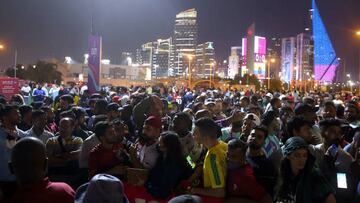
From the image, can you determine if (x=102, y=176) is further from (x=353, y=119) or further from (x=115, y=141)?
(x=353, y=119)

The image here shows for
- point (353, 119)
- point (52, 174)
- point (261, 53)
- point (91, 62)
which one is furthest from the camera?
point (261, 53)

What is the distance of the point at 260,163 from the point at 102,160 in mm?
2100

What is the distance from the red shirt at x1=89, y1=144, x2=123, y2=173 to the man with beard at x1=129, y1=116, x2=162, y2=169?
0.86 feet

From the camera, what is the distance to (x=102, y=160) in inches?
226

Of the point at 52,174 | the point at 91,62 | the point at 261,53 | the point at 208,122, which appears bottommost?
the point at 52,174

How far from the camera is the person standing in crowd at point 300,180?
3920 millimetres

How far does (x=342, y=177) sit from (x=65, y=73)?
11253 centimetres

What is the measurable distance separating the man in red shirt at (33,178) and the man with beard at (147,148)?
2.19 m

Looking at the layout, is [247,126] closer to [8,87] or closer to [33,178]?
[33,178]

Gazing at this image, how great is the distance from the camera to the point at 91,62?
645 inches

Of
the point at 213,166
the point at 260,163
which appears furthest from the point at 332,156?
the point at 213,166

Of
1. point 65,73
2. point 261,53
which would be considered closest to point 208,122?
point 65,73

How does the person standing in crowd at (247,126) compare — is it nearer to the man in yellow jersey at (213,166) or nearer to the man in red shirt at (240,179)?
the man in yellow jersey at (213,166)

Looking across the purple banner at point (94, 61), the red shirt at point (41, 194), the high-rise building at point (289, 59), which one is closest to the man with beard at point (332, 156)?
the red shirt at point (41, 194)
